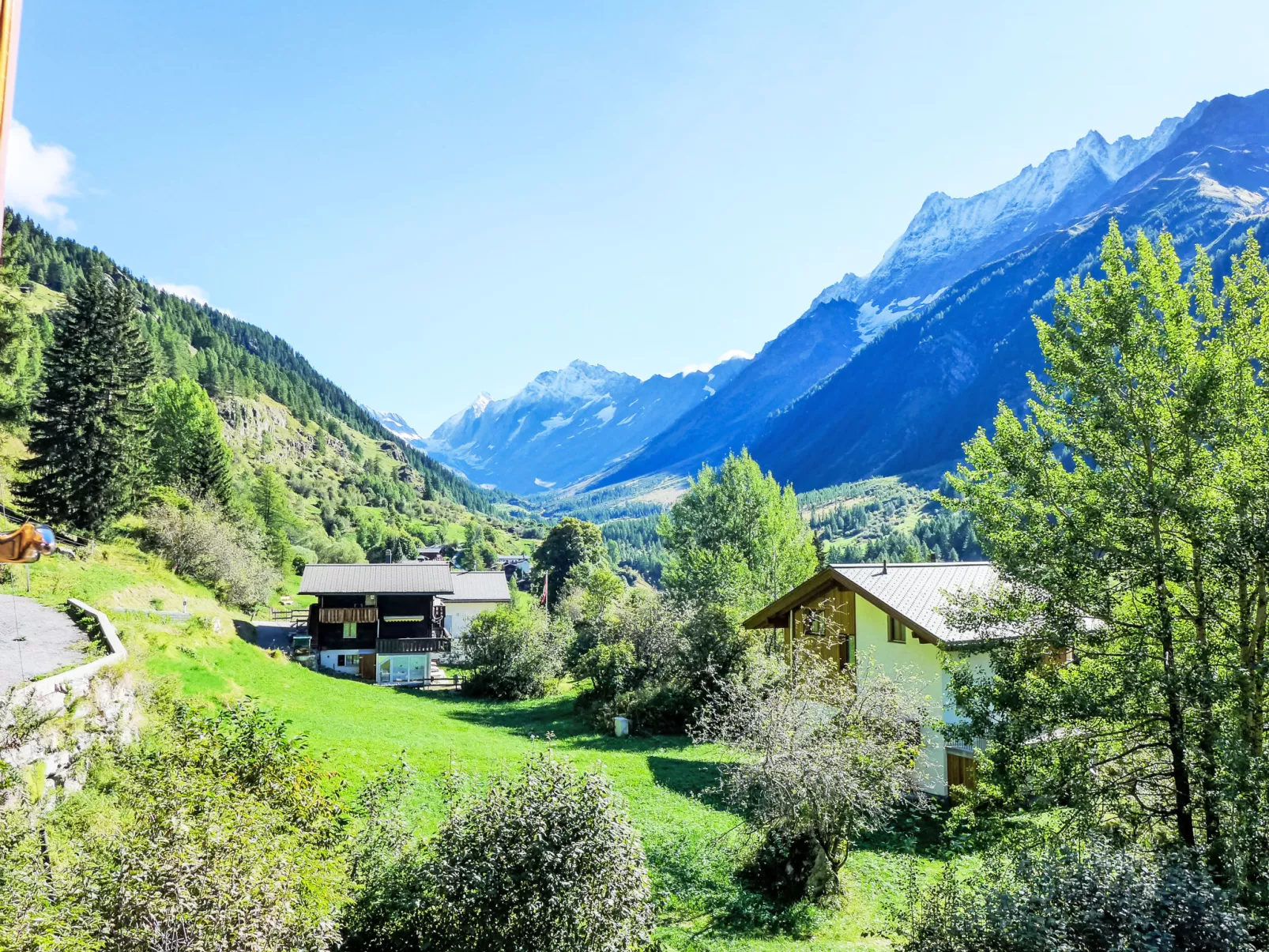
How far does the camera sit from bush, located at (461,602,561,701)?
1736 inches

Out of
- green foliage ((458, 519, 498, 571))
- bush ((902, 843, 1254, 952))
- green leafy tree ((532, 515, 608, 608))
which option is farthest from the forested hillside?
bush ((902, 843, 1254, 952))

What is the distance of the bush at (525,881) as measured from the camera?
8.73 m

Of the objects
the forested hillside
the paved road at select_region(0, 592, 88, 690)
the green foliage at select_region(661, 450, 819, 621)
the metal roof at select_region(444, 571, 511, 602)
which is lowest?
the paved road at select_region(0, 592, 88, 690)

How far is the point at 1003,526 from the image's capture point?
12297 mm

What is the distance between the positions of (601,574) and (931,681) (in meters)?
39.0

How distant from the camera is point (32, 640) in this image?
17.0 m

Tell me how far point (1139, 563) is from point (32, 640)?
76.1 feet

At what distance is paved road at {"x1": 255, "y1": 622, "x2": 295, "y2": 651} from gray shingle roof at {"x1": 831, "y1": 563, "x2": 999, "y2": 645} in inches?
1764

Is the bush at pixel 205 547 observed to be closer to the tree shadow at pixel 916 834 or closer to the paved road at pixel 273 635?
the paved road at pixel 273 635

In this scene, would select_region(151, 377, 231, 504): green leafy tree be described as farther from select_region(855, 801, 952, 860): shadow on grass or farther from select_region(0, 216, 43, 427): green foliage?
select_region(855, 801, 952, 860): shadow on grass

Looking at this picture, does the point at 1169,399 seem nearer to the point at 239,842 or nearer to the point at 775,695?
the point at 775,695

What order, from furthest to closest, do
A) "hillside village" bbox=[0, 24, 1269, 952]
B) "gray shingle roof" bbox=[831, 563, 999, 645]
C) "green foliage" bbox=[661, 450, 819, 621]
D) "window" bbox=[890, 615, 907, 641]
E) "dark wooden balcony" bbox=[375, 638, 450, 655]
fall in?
"dark wooden balcony" bbox=[375, 638, 450, 655], "green foliage" bbox=[661, 450, 819, 621], "window" bbox=[890, 615, 907, 641], "gray shingle roof" bbox=[831, 563, 999, 645], "hillside village" bbox=[0, 24, 1269, 952]

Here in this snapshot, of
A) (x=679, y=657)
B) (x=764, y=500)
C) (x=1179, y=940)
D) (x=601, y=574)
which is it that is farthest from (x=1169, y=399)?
(x=601, y=574)

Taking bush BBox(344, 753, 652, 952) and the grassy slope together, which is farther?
the grassy slope
